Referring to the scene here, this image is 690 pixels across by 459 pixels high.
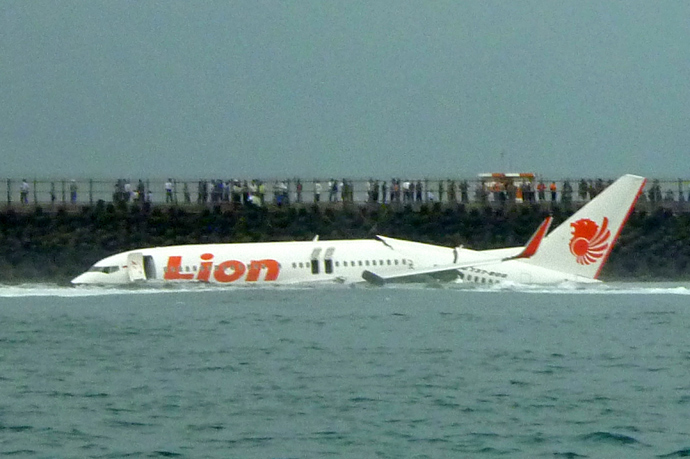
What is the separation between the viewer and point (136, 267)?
57.2 metres

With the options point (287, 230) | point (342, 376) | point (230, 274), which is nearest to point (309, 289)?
point (230, 274)

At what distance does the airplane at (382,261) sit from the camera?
57.2 m

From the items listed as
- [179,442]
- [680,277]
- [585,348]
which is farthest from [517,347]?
[680,277]

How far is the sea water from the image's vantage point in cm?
2642

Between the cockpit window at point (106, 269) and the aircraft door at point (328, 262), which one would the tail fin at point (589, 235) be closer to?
the aircraft door at point (328, 262)

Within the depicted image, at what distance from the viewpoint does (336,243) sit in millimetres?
58781

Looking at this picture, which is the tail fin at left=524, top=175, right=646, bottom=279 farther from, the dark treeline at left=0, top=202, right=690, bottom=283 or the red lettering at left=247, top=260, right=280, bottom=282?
the dark treeline at left=0, top=202, right=690, bottom=283

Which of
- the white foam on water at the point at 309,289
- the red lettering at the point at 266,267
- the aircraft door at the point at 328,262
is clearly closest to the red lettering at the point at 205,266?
the white foam on water at the point at 309,289

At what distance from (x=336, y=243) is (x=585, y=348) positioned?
66.2ft

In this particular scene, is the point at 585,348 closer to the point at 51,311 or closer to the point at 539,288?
the point at 539,288

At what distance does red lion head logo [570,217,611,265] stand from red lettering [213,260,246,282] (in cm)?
1462

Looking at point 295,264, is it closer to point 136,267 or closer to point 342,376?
point 136,267

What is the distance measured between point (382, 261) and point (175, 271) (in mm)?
9163

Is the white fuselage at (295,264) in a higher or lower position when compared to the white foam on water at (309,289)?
higher
